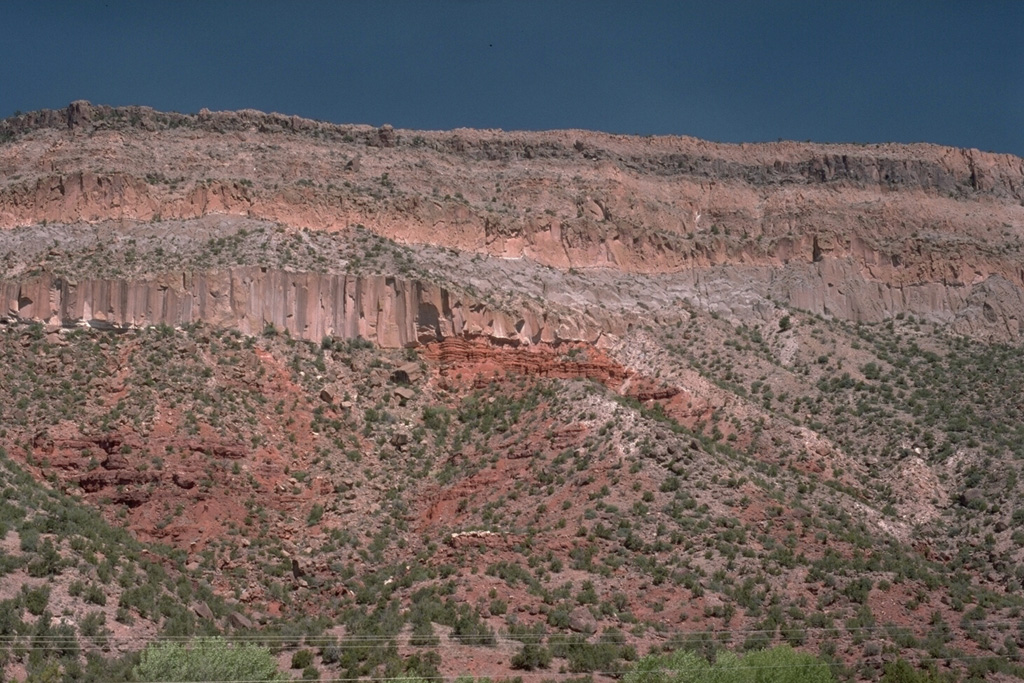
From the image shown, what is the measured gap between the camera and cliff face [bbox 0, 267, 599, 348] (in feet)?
149

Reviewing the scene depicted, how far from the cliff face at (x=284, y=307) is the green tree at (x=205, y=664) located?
19892mm

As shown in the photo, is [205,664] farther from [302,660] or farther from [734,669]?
[734,669]

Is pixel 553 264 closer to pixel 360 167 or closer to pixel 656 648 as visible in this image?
pixel 360 167

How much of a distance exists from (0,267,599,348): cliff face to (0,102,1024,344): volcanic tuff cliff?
535 millimetres

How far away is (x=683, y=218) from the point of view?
64125 mm

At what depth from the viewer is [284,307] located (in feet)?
155

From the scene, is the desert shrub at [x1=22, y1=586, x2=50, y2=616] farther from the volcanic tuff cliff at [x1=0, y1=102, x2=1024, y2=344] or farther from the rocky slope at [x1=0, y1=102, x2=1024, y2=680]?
the volcanic tuff cliff at [x1=0, y1=102, x2=1024, y2=344]

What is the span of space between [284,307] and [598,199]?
19.9 m

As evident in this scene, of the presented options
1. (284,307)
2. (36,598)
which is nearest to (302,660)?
(36,598)

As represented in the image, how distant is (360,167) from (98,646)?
33.8 m

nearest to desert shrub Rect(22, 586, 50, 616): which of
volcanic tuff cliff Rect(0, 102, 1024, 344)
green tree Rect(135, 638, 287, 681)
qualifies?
green tree Rect(135, 638, 287, 681)

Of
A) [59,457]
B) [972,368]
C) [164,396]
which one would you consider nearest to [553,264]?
[972,368]

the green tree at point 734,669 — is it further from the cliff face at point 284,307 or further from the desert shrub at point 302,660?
the cliff face at point 284,307

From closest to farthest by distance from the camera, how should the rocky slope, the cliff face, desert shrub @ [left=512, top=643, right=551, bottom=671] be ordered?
desert shrub @ [left=512, top=643, right=551, bottom=671], the rocky slope, the cliff face
